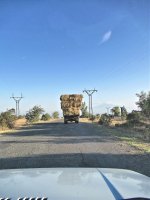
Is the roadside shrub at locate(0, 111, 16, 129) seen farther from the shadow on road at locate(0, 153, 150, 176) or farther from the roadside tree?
the shadow on road at locate(0, 153, 150, 176)

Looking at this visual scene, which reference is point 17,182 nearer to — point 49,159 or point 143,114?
point 49,159

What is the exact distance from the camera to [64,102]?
59906 millimetres

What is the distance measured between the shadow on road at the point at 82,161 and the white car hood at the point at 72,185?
274 inches

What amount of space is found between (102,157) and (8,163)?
320 cm

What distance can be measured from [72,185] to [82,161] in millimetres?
9743

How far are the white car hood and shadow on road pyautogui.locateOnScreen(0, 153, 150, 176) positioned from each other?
6.95 meters

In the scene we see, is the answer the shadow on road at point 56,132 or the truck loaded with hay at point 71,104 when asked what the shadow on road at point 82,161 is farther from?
the truck loaded with hay at point 71,104

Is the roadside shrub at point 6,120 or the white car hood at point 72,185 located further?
the roadside shrub at point 6,120

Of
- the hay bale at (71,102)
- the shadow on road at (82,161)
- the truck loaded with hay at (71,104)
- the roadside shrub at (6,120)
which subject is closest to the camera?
the shadow on road at (82,161)

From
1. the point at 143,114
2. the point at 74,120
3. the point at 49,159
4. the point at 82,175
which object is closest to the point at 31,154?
the point at 49,159

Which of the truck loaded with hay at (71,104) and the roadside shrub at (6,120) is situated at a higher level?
the truck loaded with hay at (71,104)

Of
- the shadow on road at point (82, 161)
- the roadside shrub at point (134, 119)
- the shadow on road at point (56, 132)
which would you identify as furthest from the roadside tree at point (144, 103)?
the shadow on road at point (82, 161)

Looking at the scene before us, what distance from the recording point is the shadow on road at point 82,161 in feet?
41.8

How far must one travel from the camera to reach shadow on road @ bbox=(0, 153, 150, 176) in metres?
12.7
